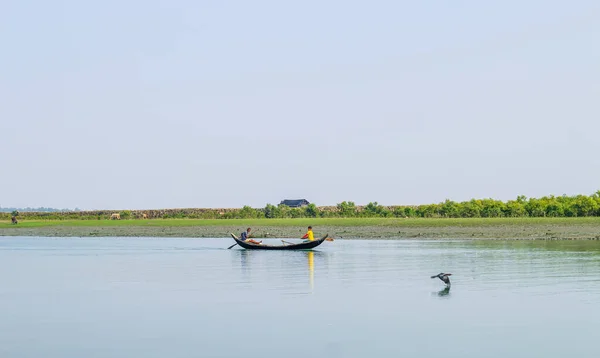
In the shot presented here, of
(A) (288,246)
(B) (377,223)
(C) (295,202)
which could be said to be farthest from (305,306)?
(C) (295,202)

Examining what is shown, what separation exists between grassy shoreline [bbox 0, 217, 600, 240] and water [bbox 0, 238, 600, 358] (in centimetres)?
1691

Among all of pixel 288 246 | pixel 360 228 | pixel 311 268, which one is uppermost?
pixel 360 228

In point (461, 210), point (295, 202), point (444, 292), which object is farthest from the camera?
point (295, 202)

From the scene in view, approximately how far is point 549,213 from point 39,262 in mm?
43410

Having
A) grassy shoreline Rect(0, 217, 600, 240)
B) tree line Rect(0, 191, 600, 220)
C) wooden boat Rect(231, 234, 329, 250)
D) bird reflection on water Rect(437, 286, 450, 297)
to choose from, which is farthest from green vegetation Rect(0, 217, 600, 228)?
bird reflection on water Rect(437, 286, 450, 297)

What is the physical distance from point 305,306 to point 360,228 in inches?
1694

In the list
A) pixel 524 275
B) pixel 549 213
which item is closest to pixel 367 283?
pixel 524 275

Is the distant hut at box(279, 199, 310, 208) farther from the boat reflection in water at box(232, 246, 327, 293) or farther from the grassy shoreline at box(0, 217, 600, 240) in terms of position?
the boat reflection in water at box(232, 246, 327, 293)

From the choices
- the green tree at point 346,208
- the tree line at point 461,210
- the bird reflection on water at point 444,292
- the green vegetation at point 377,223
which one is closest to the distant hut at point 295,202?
the tree line at point 461,210

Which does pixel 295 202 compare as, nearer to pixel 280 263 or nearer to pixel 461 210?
pixel 461 210

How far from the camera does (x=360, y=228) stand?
6606 cm

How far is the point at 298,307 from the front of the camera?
75.9 ft

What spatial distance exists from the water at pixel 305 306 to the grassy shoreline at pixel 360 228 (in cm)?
1691

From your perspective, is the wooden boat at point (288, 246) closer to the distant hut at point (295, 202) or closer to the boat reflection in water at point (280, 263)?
the boat reflection in water at point (280, 263)
